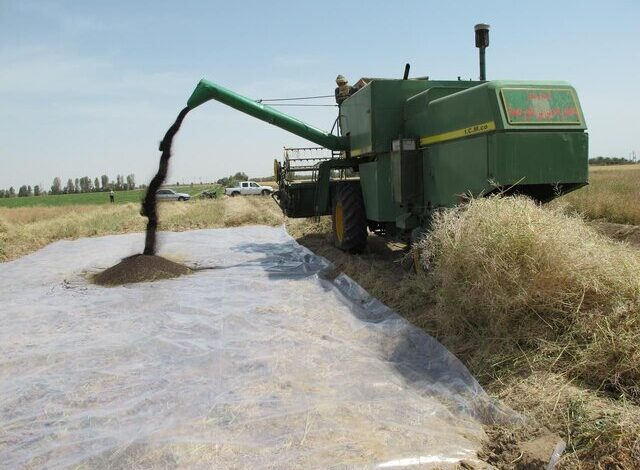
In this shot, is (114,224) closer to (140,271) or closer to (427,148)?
(140,271)

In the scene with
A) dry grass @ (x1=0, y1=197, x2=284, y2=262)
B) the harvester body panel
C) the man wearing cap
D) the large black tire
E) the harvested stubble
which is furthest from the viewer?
dry grass @ (x1=0, y1=197, x2=284, y2=262)

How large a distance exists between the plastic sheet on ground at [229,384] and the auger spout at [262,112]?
329 centimetres

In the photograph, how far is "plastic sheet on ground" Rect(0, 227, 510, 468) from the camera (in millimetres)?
2818

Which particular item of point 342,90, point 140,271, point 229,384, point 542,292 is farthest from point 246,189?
point 542,292

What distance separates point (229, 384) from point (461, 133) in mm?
3737

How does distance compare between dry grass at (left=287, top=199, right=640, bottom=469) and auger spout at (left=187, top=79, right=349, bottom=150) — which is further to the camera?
auger spout at (left=187, top=79, right=349, bottom=150)

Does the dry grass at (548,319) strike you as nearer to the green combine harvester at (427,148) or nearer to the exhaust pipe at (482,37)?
the green combine harvester at (427,148)

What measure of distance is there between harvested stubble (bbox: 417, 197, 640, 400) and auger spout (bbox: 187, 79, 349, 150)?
4.98 m

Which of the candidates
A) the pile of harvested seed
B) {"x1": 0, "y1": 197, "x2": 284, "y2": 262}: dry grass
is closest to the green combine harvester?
the pile of harvested seed

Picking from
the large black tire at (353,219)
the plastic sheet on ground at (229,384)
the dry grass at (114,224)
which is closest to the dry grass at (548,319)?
the plastic sheet on ground at (229,384)

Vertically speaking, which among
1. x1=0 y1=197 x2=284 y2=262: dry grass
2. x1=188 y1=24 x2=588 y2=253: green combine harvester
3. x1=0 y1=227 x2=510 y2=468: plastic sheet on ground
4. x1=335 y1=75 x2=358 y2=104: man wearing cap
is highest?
x1=335 y1=75 x2=358 y2=104: man wearing cap

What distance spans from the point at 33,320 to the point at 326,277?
3742 mm

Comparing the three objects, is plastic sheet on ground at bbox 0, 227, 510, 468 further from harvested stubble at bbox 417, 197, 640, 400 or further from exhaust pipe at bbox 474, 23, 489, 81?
exhaust pipe at bbox 474, 23, 489, 81

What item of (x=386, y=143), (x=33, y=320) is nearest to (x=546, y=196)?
(x=386, y=143)
